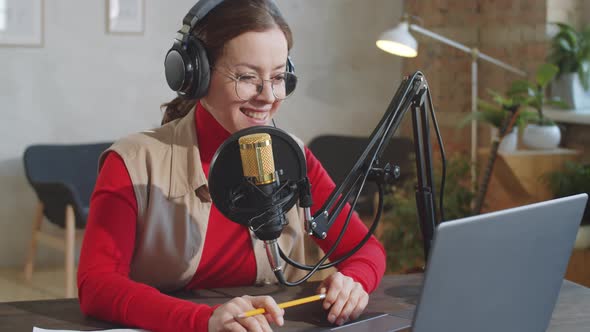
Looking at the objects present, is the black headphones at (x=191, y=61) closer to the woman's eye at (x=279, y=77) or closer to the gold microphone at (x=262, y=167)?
the woman's eye at (x=279, y=77)

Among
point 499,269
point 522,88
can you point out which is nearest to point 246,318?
point 499,269

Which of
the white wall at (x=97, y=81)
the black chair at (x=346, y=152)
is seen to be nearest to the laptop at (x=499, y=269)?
the black chair at (x=346, y=152)

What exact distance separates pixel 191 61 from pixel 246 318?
1.69 feet

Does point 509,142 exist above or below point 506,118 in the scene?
below

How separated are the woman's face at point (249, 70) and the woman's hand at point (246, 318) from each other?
0.38 meters

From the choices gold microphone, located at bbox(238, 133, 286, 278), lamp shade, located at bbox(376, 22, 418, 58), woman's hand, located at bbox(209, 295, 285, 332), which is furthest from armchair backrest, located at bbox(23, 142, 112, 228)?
gold microphone, located at bbox(238, 133, 286, 278)

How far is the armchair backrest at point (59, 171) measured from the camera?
4133 millimetres

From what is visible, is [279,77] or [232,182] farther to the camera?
[279,77]

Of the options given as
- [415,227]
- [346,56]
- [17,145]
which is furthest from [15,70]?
[415,227]

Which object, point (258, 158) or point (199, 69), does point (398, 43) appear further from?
point (258, 158)

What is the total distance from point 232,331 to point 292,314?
7.1 inches

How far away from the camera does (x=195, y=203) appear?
1.56 meters

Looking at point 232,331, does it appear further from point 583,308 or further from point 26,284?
point 26,284

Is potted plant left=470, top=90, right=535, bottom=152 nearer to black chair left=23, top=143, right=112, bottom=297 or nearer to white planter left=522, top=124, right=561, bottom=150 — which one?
white planter left=522, top=124, right=561, bottom=150
